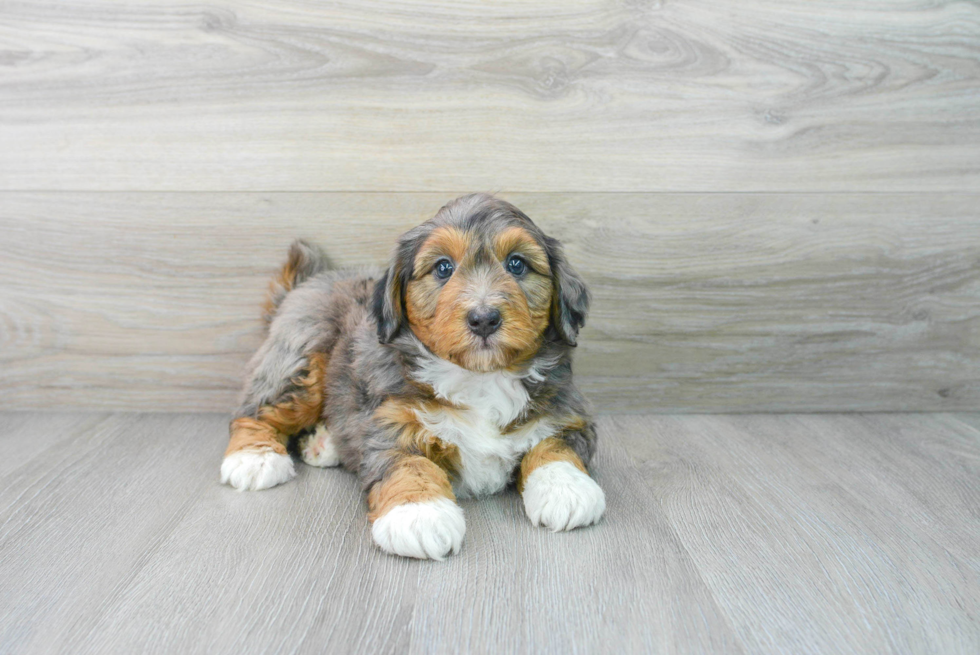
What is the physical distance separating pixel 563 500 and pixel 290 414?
1.13 metres

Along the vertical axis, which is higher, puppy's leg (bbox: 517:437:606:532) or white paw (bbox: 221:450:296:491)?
puppy's leg (bbox: 517:437:606:532)

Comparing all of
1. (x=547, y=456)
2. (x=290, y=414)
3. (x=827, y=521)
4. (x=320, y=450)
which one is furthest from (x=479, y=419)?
(x=827, y=521)

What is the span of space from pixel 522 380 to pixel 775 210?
59.3 inches

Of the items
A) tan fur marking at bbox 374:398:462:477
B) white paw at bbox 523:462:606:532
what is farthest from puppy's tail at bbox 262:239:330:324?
white paw at bbox 523:462:606:532

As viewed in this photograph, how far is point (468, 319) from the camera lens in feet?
6.61

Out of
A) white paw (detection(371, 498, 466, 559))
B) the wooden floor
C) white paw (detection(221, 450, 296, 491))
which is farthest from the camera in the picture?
white paw (detection(221, 450, 296, 491))

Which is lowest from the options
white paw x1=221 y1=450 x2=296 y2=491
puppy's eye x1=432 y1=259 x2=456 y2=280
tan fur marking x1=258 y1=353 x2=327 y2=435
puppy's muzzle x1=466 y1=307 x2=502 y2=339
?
white paw x1=221 y1=450 x2=296 y2=491

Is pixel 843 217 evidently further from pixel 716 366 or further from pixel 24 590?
pixel 24 590

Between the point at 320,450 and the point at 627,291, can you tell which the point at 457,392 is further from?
the point at 627,291

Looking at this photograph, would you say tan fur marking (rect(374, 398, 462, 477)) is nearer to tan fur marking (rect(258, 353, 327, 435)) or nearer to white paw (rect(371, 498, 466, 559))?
white paw (rect(371, 498, 466, 559))

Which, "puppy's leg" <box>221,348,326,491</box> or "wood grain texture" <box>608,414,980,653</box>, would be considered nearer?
"wood grain texture" <box>608,414,980,653</box>

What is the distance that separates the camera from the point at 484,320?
1999 millimetres

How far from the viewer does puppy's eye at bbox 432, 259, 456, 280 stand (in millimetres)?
Answer: 2197

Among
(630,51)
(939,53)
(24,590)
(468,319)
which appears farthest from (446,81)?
(24,590)
